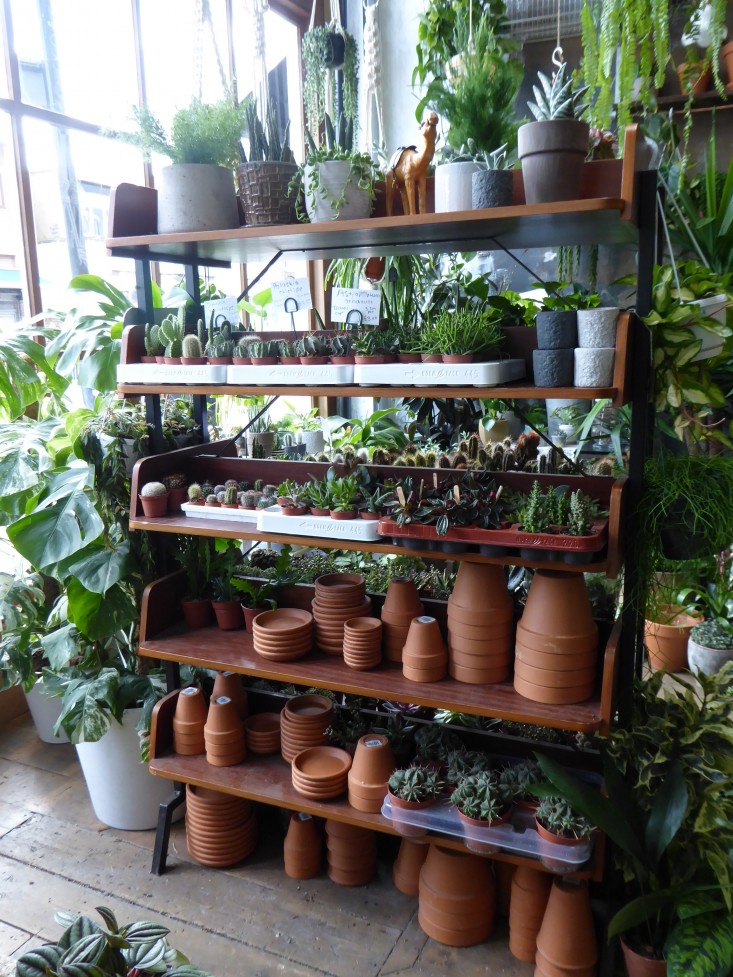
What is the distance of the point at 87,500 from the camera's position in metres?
2.18

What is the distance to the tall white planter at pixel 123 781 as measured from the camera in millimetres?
2344

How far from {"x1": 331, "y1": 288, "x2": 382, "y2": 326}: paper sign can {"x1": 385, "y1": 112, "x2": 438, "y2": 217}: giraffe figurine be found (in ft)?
0.75

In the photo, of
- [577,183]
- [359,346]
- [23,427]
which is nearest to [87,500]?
[23,427]

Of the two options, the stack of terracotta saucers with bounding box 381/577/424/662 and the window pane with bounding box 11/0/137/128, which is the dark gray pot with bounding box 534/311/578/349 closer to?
the stack of terracotta saucers with bounding box 381/577/424/662

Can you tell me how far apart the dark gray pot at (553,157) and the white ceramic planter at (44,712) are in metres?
2.36

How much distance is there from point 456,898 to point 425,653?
60cm

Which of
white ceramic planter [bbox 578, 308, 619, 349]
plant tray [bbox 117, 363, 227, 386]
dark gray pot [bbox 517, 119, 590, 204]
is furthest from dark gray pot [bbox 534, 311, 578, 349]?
plant tray [bbox 117, 363, 227, 386]

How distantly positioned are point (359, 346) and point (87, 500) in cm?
91

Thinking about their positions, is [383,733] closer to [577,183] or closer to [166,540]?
[166,540]

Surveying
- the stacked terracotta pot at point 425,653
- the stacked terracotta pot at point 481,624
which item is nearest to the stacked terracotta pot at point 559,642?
the stacked terracotta pot at point 481,624

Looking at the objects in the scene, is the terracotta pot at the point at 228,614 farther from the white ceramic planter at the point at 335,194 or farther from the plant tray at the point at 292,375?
the white ceramic planter at the point at 335,194

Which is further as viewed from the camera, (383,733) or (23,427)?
(23,427)

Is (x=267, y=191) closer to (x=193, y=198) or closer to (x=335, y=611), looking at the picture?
(x=193, y=198)

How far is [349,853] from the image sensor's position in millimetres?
2121
